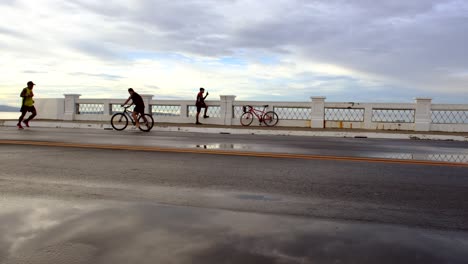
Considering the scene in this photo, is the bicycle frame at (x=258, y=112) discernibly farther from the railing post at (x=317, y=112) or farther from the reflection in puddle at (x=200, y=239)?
the reflection in puddle at (x=200, y=239)

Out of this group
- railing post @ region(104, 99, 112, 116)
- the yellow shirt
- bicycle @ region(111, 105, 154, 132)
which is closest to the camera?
bicycle @ region(111, 105, 154, 132)

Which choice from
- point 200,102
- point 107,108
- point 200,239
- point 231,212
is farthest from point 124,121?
point 200,239

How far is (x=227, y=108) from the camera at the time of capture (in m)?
24.1

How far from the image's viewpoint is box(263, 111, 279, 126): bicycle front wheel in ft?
75.3

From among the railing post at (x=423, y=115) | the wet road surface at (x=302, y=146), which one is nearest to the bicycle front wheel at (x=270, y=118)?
the railing post at (x=423, y=115)

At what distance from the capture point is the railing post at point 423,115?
21.5 m

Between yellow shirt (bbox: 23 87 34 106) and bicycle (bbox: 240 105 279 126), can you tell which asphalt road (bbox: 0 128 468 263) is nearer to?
yellow shirt (bbox: 23 87 34 106)

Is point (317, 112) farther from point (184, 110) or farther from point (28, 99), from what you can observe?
point (28, 99)

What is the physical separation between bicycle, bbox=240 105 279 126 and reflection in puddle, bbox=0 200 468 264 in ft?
63.0

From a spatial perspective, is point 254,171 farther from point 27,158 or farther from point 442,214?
point 27,158

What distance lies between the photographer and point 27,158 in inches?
298

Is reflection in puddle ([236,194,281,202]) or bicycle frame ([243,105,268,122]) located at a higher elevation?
bicycle frame ([243,105,268,122])

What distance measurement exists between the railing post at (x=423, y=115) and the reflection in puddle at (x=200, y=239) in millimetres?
19880

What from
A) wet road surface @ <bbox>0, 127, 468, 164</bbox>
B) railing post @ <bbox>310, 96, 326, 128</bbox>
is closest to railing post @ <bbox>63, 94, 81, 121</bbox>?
wet road surface @ <bbox>0, 127, 468, 164</bbox>
